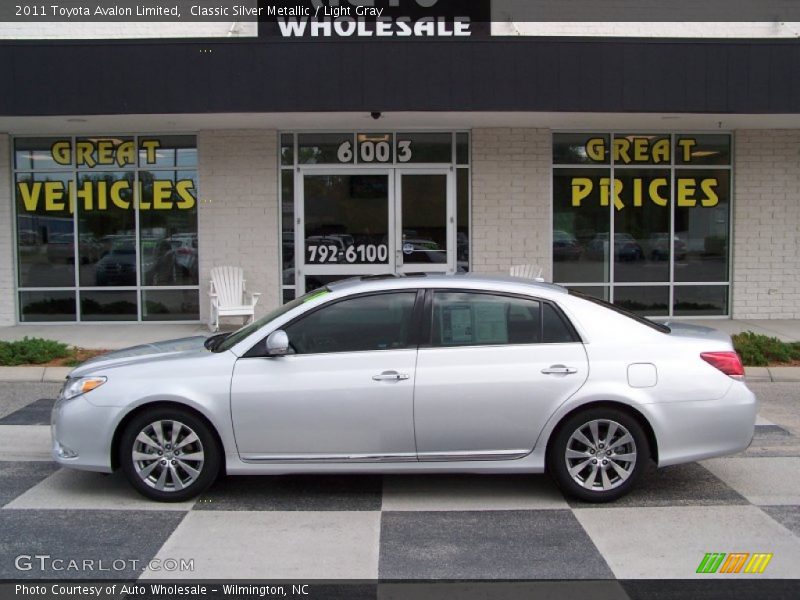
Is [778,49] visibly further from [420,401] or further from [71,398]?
[71,398]

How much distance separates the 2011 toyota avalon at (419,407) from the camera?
5.51 metres

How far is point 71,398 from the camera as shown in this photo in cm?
568

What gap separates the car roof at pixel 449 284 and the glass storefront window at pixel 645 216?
847 centimetres

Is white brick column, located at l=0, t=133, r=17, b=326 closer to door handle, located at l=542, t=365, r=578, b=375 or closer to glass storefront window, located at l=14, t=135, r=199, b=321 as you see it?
glass storefront window, located at l=14, t=135, r=199, b=321

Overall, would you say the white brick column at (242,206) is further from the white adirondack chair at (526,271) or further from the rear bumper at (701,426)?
the rear bumper at (701,426)

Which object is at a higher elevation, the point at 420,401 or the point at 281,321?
the point at 281,321

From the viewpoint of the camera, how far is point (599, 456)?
18.4 feet

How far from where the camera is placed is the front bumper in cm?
556

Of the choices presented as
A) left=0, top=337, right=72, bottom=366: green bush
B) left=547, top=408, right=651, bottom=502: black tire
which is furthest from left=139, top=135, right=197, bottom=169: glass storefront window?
left=547, top=408, right=651, bottom=502: black tire

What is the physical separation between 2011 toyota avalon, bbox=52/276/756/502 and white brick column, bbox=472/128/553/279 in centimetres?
825

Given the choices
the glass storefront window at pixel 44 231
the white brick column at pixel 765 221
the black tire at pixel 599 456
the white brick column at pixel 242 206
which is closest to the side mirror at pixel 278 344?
the black tire at pixel 599 456

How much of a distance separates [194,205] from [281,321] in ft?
28.9

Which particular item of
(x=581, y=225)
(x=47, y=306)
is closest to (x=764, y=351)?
(x=581, y=225)

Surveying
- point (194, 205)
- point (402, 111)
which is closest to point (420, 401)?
point (402, 111)
